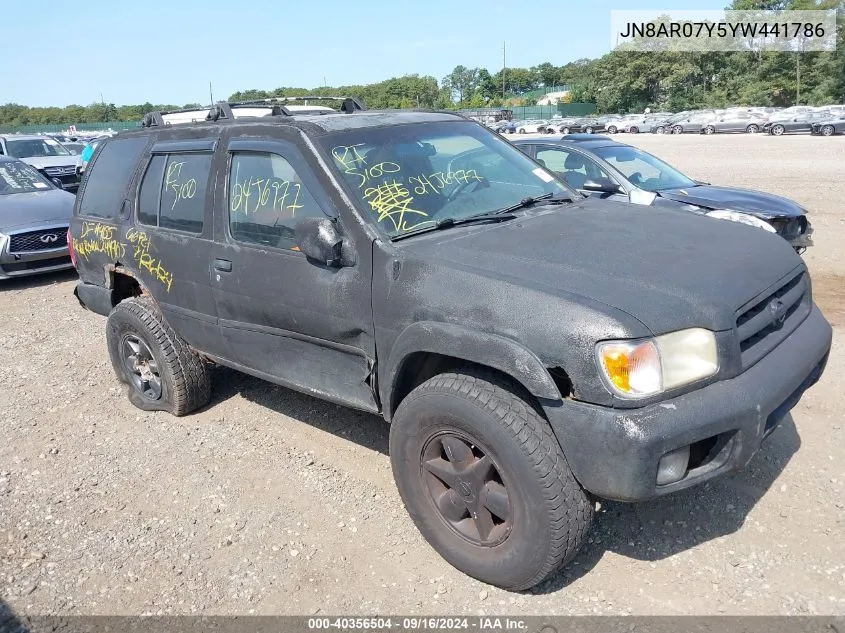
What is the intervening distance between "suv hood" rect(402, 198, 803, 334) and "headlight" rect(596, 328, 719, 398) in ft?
0.17

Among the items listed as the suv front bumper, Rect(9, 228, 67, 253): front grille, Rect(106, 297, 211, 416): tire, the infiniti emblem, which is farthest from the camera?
Rect(9, 228, 67, 253): front grille

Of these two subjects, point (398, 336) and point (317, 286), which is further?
point (317, 286)

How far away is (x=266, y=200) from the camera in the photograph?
3637 millimetres

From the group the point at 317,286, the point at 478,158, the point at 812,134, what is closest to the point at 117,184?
the point at 317,286

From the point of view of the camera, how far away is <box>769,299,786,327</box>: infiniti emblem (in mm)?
2881

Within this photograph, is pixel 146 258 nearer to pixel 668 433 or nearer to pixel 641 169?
pixel 668 433

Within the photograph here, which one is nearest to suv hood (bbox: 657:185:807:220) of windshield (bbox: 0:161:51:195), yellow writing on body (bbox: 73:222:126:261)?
yellow writing on body (bbox: 73:222:126:261)

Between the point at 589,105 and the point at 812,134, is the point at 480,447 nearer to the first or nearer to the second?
the point at 812,134

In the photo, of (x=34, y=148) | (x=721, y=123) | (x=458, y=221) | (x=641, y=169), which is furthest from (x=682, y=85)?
(x=458, y=221)

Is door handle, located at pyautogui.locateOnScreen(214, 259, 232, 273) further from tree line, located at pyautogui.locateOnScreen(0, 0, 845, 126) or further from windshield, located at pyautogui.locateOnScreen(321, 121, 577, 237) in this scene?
tree line, located at pyautogui.locateOnScreen(0, 0, 845, 126)

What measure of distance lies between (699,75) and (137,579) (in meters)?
75.4

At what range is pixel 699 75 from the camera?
2675 inches

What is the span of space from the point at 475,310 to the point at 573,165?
5613mm

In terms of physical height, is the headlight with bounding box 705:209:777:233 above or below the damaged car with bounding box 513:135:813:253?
below
